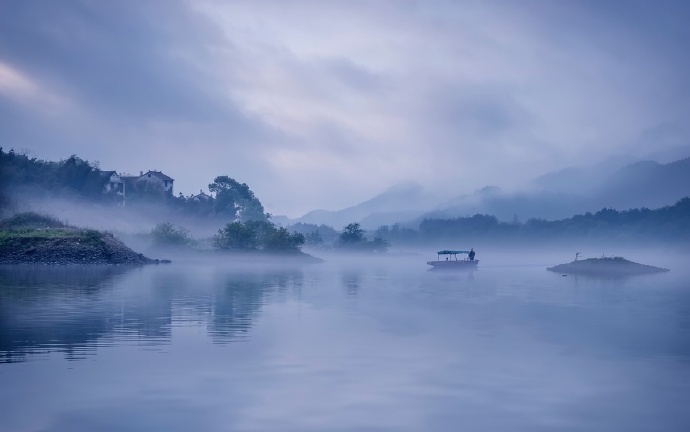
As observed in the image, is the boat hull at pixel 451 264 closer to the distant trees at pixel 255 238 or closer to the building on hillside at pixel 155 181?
the distant trees at pixel 255 238

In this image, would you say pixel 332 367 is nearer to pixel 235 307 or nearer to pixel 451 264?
pixel 235 307

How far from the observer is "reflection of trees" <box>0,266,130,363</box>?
22656 mm

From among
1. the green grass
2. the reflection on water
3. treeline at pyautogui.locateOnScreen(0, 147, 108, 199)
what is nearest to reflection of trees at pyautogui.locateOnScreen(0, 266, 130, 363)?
the reflection on water

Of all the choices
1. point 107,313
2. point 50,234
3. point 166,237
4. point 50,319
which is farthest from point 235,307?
point 166,237

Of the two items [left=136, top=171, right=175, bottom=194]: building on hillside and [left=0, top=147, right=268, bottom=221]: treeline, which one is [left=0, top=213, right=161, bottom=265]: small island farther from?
[left=136, top=171, right=175, bottom=194]: building on hillside

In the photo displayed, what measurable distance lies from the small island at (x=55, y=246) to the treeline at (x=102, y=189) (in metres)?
20.2

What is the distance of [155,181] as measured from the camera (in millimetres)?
174625

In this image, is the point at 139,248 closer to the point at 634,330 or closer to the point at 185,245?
the point at 185,245

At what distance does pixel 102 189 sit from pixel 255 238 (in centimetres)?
4191

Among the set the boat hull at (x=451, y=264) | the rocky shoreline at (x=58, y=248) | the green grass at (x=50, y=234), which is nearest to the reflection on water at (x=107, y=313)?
the rocky shoreline at (x=58, y=248)

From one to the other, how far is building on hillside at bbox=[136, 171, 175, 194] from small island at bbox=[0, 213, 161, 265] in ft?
256

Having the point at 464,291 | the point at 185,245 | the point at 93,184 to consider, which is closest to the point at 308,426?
the point at 464,291

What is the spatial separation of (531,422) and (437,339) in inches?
473

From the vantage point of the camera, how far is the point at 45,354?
2125cm
